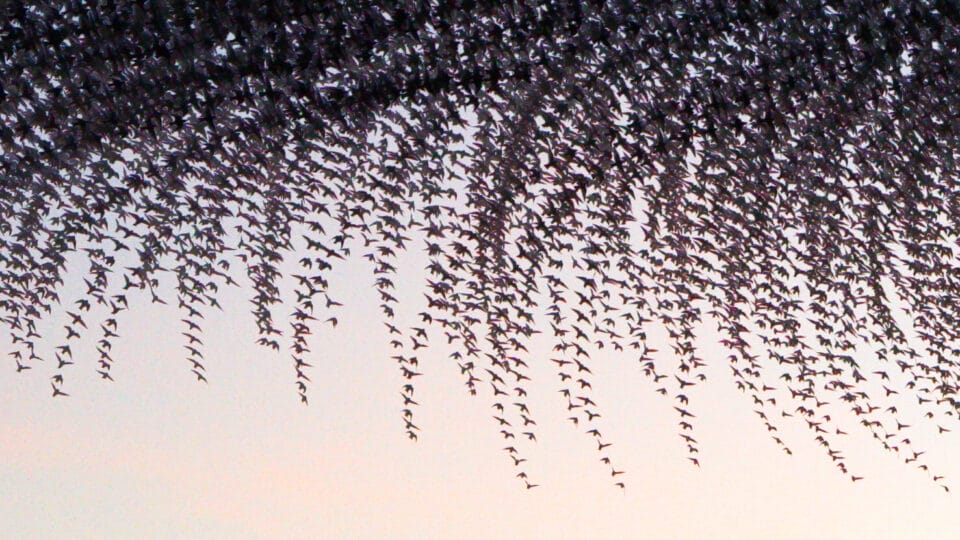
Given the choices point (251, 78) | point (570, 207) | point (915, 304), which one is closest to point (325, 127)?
point (251, 78)

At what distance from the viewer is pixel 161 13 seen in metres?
3.45

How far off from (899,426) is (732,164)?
72.3 inches

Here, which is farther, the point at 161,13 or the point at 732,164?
the point at 732,164

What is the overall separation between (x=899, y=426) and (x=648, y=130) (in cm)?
224

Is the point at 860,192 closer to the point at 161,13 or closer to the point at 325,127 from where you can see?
the point at 325,127

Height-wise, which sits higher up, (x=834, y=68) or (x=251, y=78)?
(x=251, y=78)

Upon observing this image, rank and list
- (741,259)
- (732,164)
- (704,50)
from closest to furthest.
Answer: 1. (704,50)
2. (732,164)
3. (741,259)

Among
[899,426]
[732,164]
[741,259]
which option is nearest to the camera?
[732,164]

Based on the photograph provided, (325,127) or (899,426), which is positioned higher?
(325,127)

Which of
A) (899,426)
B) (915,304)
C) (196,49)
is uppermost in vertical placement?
(196,49)

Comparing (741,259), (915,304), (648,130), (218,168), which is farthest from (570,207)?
(915,304)

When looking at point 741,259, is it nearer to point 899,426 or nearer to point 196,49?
point 899,426

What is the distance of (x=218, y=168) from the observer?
14.2 ft

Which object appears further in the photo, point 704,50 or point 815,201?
point 815,201
